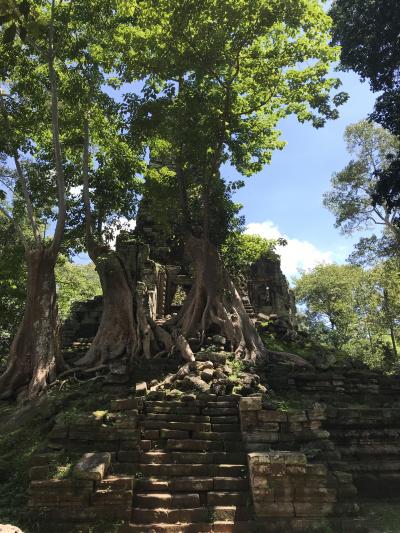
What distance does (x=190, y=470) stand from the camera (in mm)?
5891

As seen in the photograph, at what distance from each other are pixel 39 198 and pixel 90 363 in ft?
18.3

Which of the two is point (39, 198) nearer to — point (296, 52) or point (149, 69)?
point (149, 69)

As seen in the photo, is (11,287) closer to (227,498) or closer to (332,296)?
(227,498)

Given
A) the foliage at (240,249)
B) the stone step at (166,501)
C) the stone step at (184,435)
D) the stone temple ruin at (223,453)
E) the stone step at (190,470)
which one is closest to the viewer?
the stone temple ruin at (223,453)

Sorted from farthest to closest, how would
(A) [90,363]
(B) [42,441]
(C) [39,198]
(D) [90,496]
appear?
(C) [39,198] < (A) [90,363] < (B) [42,441] < (D) [90,496]

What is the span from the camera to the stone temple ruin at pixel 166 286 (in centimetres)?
1291

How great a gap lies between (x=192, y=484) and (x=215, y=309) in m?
5.40

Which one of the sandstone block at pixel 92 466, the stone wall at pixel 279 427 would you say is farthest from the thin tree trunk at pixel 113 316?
the sandstone block at pixel 92 466

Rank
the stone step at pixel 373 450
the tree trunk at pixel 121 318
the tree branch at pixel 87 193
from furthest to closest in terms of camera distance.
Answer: the tree branch at pixel 87 193, the tree trunk at pixel 121 318, the stone step at pixel 373 450

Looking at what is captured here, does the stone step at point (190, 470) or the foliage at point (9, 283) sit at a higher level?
the foliage at point (9, 283)

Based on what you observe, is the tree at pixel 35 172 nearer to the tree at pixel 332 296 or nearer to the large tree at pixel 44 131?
the large tree at pixel 44 131

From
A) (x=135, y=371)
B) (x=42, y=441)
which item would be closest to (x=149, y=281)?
(x=135, y=371)

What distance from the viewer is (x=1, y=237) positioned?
16266mm

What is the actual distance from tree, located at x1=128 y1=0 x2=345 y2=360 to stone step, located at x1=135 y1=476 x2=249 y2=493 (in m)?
3.96
